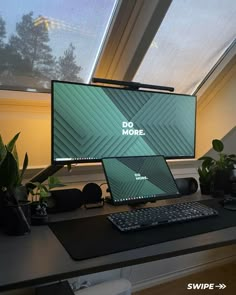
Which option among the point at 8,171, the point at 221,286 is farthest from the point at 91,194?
the point at 221,286

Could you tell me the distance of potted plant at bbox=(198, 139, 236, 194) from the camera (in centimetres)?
162

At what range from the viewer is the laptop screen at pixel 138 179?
1280 millimetres

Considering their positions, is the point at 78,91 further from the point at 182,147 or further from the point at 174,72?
the point at 174,72

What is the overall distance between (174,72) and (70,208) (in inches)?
45.7

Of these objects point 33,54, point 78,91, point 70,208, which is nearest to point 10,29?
point 33,54

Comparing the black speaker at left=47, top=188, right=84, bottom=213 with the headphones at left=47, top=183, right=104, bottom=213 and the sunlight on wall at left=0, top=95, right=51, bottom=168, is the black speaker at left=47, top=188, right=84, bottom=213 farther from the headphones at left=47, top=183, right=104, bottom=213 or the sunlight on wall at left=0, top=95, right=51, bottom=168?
the sunlight on wall at left=0, top=95, right=51, bottom=168

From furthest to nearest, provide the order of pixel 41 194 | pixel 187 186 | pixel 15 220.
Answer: pixel 187 186
pixel 41 194
pixel 15 220

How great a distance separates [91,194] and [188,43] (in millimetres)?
1116

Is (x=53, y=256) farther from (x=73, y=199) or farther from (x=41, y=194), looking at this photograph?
(x=73, y=199)

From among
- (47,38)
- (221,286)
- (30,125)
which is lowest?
(221,286)

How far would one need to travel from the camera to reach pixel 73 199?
1291mm

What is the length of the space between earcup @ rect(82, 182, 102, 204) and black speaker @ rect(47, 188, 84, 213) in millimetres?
51

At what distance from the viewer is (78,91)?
1313mm

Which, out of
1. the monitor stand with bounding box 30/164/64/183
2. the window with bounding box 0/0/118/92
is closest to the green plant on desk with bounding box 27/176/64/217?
the monitor stand with bounding box 30/164/64/183
